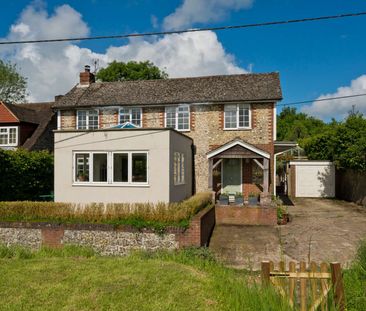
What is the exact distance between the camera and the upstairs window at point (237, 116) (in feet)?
68.1

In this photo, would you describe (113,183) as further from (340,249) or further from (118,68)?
(118,68)

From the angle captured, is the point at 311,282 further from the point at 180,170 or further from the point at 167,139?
the point at 180,170

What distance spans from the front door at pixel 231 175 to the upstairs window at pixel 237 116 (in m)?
2.12

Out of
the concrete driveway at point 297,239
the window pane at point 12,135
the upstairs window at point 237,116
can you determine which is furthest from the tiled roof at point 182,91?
the concrete driveway at point 297,239

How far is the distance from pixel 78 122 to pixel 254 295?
19.6 m

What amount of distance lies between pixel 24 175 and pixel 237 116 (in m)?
12.8

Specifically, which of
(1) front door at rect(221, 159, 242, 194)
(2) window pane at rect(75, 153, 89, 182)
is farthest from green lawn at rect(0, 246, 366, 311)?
(1) front door at rect(221, 159, 242, 194)

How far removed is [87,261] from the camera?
9242 millimetres

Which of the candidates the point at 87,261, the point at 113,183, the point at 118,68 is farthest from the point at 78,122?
the point at 118,68

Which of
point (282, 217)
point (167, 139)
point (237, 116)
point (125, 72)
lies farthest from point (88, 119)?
point (125, 72)

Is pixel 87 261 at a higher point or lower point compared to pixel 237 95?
lower

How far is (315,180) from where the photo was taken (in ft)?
90.8

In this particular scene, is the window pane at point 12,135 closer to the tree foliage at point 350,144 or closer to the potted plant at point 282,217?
the potted plant at point 282,217

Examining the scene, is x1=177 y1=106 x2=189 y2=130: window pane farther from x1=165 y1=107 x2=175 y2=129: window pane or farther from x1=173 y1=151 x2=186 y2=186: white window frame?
x1=173 y1=151 x2=186 y2=186: white window frame
